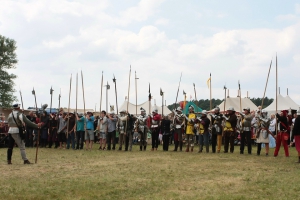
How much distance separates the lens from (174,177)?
1229 cm

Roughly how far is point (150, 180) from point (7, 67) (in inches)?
2029

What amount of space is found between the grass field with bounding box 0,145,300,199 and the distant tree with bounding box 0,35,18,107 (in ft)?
143

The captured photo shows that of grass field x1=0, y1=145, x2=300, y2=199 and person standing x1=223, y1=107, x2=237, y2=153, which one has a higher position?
person standing x1=223, y1=107, x2=237, y2=153

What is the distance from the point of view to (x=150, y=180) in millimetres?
11688

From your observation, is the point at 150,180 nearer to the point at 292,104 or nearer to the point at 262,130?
the point at 262,130

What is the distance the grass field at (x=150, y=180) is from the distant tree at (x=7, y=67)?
43.5m

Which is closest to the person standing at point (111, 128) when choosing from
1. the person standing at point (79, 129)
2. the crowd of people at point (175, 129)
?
the crowd of people at point (175, 129)

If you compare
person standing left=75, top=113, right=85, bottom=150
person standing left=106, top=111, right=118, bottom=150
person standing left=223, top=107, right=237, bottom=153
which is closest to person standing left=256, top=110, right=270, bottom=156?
person standing left=223, top=107, right=237, bottom=153

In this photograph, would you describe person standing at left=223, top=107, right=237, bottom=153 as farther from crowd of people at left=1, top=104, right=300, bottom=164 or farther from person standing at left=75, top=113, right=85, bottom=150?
person standing at left=75, top=113, right=85, bottom=150

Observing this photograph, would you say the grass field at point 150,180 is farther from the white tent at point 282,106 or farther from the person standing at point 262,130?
the white tent at point 282,106

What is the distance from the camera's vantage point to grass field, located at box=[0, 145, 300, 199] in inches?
388

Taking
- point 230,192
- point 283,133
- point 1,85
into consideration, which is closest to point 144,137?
point 283,133

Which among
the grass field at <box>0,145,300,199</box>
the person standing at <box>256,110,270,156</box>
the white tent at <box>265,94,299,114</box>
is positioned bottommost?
the grass field at <box>0,145,300,199</box>

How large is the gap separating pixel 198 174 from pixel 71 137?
1325cm
